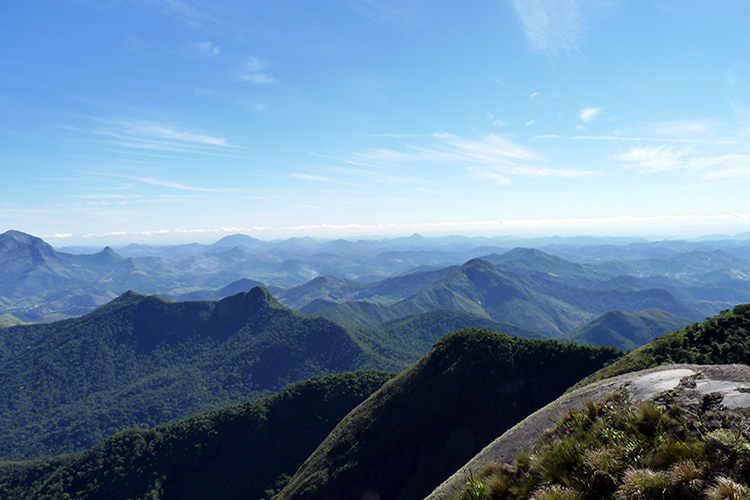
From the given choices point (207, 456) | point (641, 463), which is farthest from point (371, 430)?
point (641, 463)

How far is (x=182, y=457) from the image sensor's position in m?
84.9

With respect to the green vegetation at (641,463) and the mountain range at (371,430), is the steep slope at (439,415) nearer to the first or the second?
the mountain range at (371,430)

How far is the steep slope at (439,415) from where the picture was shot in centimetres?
5528

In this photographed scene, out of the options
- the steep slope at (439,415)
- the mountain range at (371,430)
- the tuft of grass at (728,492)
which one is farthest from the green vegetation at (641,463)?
the steep slope at (439,415)

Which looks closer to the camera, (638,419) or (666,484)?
(666,484)

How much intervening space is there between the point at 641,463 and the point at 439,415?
186 ft

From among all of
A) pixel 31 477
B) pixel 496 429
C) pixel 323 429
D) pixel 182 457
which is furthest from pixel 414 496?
pixel 31 477

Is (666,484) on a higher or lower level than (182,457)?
higher

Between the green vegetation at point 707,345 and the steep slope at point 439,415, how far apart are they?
16.5 meters

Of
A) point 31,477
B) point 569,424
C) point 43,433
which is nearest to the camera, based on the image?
point 569,424

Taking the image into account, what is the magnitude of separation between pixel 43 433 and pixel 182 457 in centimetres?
15549

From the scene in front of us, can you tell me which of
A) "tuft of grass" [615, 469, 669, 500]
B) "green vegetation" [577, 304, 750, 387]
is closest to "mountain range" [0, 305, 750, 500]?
"green vegetation" [577, 304, 750, 387]

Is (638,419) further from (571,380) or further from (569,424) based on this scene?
(571,380)

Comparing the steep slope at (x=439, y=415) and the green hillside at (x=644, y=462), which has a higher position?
the green hillside at (x=644, y=462)
